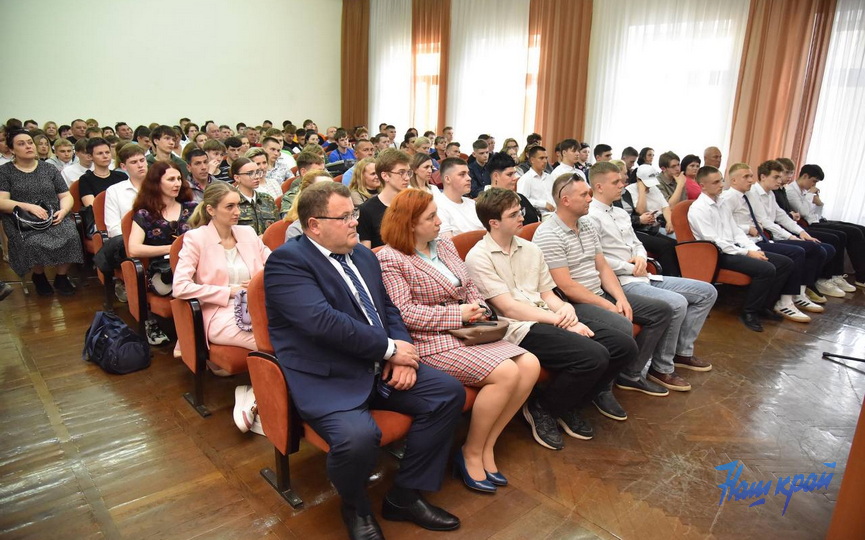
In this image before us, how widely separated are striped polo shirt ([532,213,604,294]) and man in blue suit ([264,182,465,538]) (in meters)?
1.20

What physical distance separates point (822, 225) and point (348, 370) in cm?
624

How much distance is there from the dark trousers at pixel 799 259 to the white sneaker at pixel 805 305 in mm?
145

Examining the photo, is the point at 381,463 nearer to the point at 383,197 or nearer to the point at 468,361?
the point at 468,361

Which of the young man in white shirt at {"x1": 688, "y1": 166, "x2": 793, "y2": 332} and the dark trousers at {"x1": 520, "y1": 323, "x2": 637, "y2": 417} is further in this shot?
the young man in white shirt at {"x1": 688, "y1": 166, "x2": 793, "y2": 332}

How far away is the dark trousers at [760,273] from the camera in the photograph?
14.3 feet

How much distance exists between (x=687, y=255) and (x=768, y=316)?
933mm

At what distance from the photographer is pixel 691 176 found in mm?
6191

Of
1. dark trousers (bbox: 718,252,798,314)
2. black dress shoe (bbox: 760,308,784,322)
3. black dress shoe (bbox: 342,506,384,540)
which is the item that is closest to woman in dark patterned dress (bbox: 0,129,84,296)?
black dress shoe (bbox: 342,506,384,540)

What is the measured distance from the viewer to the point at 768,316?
4.68 meters

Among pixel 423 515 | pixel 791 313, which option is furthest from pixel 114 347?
pixel 791 313

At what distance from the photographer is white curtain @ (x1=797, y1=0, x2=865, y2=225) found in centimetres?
670

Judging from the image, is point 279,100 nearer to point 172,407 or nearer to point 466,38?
point 466,38

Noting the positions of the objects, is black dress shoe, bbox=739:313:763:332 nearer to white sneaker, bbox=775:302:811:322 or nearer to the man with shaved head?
white sneaker, bbox=775:302:811:322

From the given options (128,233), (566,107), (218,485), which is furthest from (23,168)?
(566,107)
